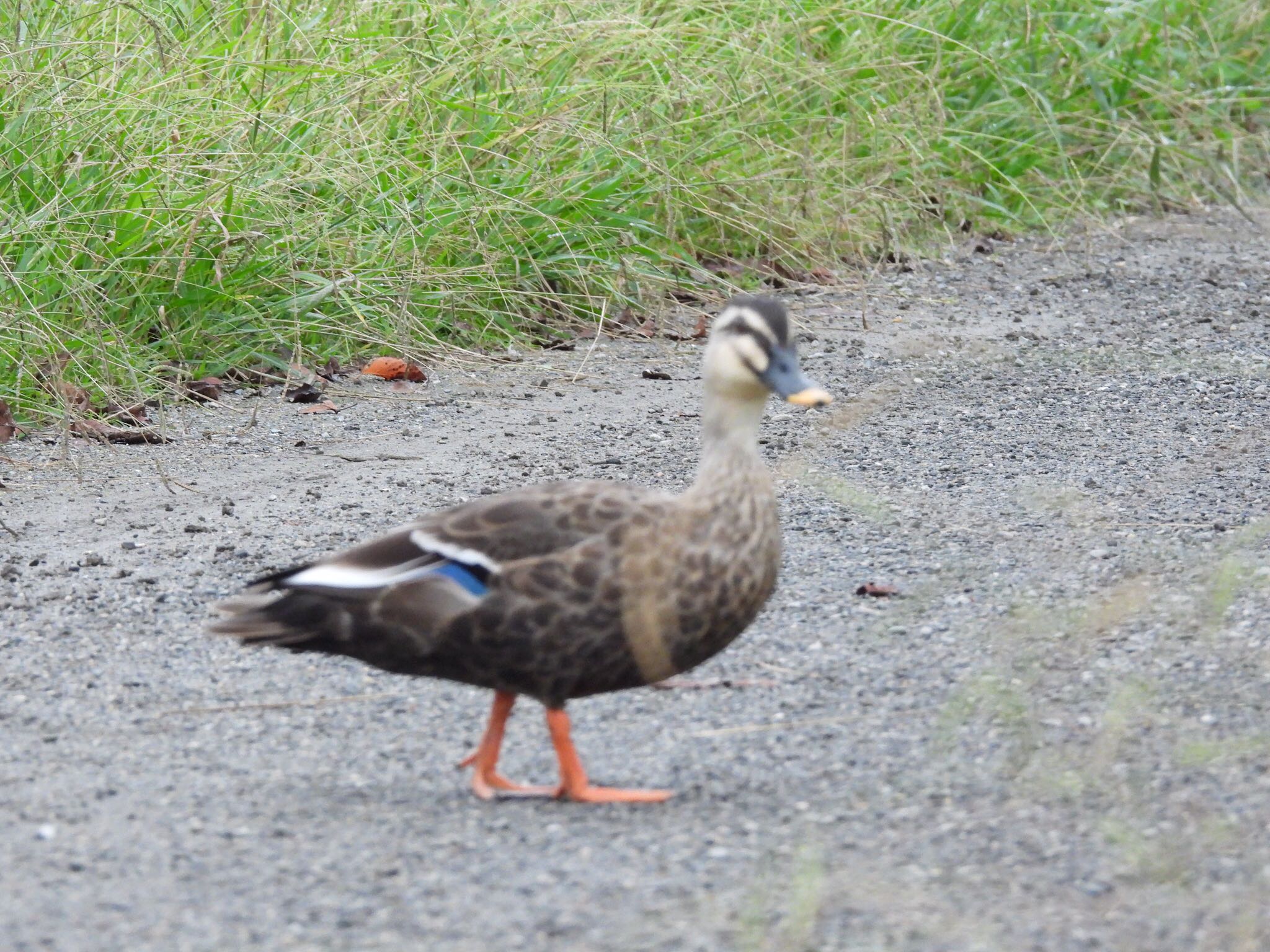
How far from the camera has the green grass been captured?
685 cm

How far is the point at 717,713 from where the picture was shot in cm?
394

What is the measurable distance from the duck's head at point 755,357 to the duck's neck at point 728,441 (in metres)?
0.02

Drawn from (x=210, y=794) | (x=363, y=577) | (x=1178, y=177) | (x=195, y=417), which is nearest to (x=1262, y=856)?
(x=363, y=577)

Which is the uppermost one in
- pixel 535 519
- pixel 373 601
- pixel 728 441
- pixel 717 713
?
pixel 728 441

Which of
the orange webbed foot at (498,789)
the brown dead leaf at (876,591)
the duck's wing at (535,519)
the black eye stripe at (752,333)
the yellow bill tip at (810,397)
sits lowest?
the brown dead leaf at (876,591)

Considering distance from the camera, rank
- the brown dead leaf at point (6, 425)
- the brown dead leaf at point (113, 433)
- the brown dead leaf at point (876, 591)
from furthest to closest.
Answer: the brown dead leaf at point (113, 433)
the brown dead leaf at point (6, 425)
the brown dead leaf at point (876, 591)

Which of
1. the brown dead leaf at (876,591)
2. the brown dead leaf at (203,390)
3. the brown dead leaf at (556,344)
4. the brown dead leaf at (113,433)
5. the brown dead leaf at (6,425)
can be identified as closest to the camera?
the brown dead leaf at (876,591)

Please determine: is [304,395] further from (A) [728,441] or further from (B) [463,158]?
(A) [728,441]

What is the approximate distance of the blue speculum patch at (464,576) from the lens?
341 cm

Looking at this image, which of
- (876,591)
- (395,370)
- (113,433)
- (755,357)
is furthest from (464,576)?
(395,370)

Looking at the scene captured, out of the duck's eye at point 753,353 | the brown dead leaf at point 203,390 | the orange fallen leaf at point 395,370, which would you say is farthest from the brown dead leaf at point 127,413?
the duck's eye at point 753,353

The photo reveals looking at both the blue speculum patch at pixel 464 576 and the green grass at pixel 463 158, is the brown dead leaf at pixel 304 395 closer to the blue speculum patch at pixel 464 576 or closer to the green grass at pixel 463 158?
the green grass at pixel 463 158

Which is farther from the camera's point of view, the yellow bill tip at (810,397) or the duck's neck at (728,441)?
the duck's neck at (728,441)

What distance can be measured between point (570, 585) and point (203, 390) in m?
3.85
